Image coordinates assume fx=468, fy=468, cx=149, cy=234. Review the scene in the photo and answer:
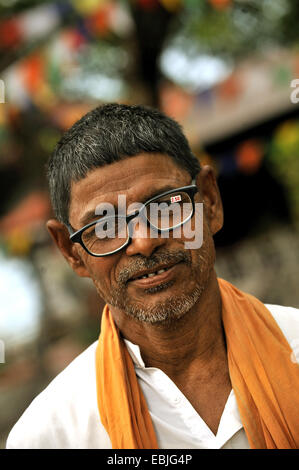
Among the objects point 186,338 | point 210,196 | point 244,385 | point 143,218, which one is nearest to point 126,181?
point 143,218

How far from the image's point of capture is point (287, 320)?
209 centimetres

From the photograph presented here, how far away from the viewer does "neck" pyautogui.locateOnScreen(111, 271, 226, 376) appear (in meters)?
1.90

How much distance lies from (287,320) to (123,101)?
406cm

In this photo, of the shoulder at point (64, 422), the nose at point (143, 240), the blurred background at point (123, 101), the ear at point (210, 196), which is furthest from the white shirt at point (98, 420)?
the blurred background at point (123, 101)

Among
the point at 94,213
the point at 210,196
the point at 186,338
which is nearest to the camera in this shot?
the point at 94,213

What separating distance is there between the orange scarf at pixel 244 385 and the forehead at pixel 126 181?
1.86 ft

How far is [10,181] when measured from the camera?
6.23m

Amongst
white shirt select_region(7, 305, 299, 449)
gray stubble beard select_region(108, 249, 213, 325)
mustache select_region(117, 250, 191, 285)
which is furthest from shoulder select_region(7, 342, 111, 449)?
mustache select_region(117, 250, 191, 285)

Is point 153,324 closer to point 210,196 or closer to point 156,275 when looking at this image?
point 156,275

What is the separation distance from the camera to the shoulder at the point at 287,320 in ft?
6.71

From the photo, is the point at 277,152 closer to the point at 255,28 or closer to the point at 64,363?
the point at 255,28

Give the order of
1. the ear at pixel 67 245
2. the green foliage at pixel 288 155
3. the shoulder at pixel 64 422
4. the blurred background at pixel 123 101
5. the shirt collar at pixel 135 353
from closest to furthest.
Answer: the shoulder at pixel 64 422 → the shirt collar at pixel 135 353 → the ear at pixel 67 245 → the blurred background at pixel 123 101 → the green foliage at pixel 288 155

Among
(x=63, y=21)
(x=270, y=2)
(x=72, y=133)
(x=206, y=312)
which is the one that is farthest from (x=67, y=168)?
(x=270, y=2)

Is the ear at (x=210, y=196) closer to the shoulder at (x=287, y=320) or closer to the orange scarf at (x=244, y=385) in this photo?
the orange scarf at (x=244, y=385)
